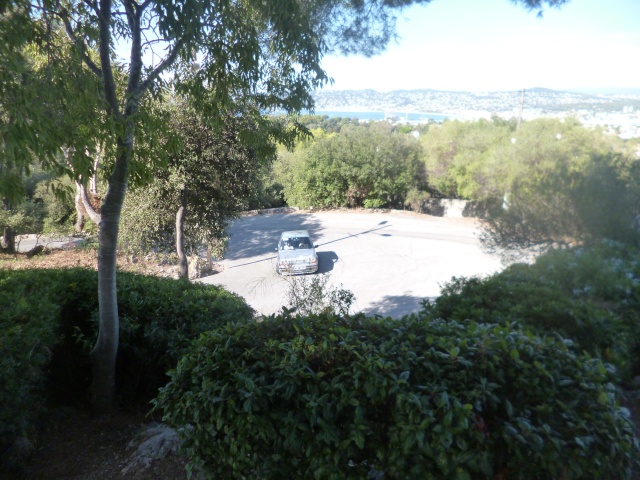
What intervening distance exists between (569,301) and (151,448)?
347cm

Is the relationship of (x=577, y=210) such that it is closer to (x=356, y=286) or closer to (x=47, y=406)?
(x=356, y=286)

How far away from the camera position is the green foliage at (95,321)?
12.4ft

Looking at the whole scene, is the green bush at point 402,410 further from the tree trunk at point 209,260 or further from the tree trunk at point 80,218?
the tree trunk at point 80,218

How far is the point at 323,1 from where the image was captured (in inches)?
203

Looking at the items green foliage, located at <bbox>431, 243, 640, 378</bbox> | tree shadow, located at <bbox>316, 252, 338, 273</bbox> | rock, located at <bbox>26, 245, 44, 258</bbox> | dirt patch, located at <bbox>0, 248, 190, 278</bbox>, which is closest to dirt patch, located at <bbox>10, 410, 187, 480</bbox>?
green foliage, located at <bbox>431, 243, 640, 378</bbox>

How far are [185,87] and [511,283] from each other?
3.71 meters

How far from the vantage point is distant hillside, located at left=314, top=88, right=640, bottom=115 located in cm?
856

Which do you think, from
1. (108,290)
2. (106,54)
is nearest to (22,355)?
(108,290)

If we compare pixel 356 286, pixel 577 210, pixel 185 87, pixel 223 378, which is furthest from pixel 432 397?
pixel 356 286

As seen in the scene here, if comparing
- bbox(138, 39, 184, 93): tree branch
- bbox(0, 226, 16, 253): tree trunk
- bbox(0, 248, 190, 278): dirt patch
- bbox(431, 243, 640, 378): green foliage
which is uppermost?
bbox(138, 39, 184, 93): tree branch

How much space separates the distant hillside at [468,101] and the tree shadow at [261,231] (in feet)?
17.1

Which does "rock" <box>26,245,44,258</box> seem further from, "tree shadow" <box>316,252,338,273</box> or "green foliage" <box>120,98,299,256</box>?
"tree shadow" <box>316,252,338,273</box>

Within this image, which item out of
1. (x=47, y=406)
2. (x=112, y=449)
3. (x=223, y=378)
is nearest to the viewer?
(x=223, y=378)

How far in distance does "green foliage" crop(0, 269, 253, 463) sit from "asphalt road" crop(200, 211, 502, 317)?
219 cm
